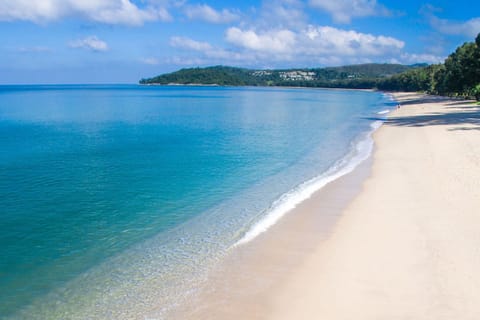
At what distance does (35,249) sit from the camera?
11.3 m

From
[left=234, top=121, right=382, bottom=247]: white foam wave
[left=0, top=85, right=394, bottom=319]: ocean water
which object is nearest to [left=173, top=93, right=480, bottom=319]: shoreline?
[left=234, top=121, right=382, bottom=247]: white foam wave

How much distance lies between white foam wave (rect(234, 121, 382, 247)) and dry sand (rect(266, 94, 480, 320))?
192 cm

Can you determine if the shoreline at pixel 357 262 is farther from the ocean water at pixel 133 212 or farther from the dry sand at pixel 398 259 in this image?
the ocean water at pixel 133 212

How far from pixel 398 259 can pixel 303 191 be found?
22.9 ft

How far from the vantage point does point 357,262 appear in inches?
384

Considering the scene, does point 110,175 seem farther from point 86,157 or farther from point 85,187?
point 86,157

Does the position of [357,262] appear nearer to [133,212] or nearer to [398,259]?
[398,259]

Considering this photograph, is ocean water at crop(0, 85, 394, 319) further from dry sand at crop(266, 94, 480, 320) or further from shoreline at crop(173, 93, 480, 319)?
dry sand at crop(266, 94, 480, 320)

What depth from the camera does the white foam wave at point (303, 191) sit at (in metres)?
12.5

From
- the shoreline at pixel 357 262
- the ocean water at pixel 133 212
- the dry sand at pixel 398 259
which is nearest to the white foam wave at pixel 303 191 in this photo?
the ocean water at pixel 133 212

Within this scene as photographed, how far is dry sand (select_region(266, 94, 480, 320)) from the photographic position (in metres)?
7.73

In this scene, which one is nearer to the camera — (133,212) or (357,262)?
(357,262)

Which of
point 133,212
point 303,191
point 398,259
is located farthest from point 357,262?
point 133,212

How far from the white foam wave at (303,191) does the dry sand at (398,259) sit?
1.92 metres
